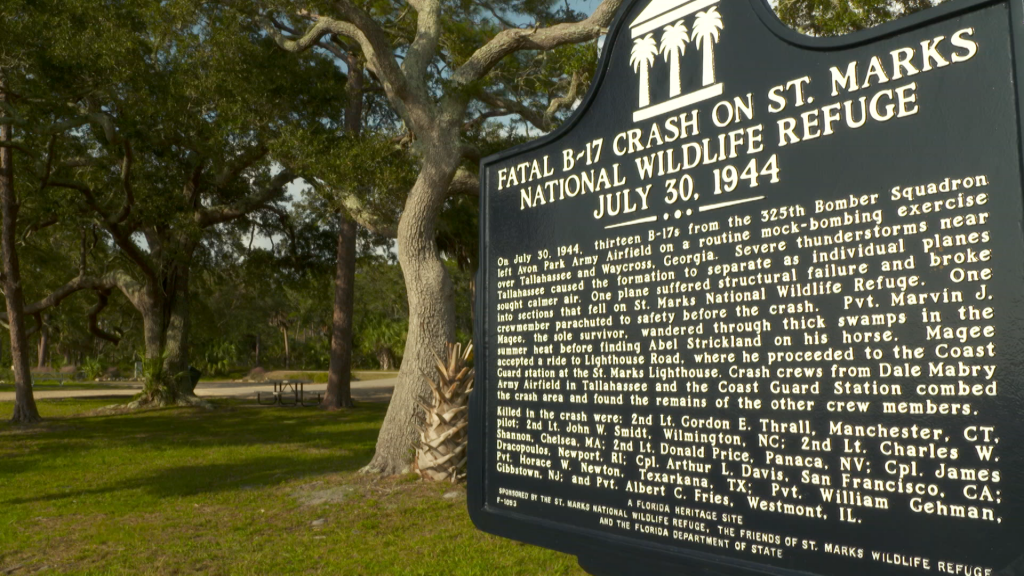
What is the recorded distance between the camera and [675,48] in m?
3.62

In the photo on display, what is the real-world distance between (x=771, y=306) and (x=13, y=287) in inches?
757

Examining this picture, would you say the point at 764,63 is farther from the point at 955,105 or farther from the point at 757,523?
the point at 757,523

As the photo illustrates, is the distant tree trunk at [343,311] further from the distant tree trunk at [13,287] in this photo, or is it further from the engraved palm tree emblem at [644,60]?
the engraved palm tree emblem at [644,60]

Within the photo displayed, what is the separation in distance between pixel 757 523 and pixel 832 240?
3.72ft

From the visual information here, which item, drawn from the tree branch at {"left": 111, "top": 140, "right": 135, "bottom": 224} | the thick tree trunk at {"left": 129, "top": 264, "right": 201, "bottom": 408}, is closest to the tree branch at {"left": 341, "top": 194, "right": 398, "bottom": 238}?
the tree branch at {"left": 111, "top": 140, "right": 135, "bottom": 224}

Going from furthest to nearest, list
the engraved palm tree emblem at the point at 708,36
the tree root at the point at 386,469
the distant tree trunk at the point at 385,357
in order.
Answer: the distant tree trunk at the point at 385,357
the tree root at the point at 386,469
the engraved palm tree emblem at the point at 708,36

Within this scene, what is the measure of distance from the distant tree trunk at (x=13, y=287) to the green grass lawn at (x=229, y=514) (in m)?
2.57

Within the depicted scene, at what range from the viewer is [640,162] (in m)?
3.73

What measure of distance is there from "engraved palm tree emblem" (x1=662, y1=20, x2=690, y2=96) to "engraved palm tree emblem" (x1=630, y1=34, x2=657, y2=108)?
8 cm

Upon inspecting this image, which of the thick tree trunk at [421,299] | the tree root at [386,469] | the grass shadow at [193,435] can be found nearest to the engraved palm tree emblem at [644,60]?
the thick tree trunk at [421,299]

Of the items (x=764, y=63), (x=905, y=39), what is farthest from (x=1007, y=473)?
(x=764, y=63)

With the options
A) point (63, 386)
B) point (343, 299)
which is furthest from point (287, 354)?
point (343, 299)

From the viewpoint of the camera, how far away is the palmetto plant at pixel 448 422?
381 inches

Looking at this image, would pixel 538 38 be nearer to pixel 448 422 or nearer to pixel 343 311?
pixel 448 422
